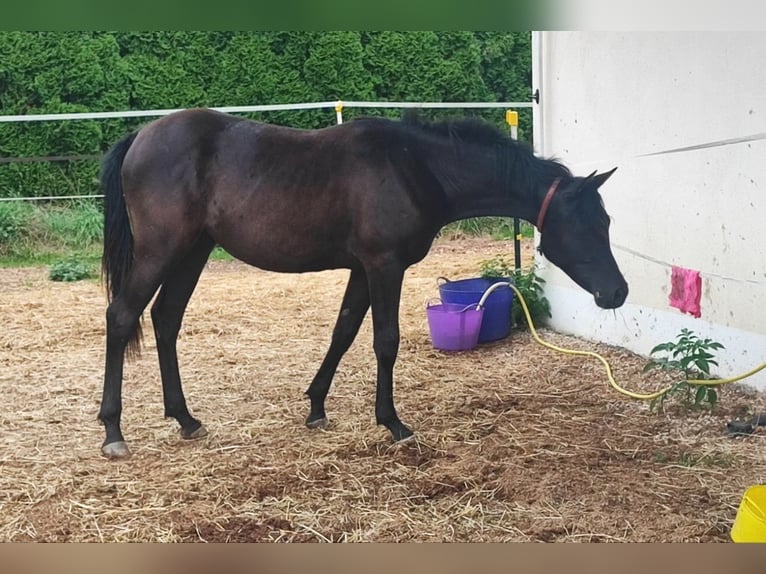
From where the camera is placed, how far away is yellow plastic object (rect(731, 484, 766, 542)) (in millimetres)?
2021

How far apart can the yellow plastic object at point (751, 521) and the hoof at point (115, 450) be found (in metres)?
2.06

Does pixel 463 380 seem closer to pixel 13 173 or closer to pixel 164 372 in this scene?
pixel 164 372

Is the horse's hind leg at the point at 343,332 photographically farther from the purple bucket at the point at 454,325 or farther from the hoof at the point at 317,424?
the purple bucket at the point at 454,325

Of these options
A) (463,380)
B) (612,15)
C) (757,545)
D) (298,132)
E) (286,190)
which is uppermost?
(612,15)

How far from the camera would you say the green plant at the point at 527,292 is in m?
4.39

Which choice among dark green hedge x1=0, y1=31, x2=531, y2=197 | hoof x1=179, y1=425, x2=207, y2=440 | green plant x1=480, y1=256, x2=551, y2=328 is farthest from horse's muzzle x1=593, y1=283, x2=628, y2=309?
hoof x1=179, y1=425, x2=207, y2=440

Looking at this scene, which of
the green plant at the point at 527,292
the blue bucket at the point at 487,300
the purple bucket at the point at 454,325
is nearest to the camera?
the purple bucket at the point at 454,325

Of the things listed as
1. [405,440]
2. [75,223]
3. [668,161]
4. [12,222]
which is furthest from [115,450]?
[668,161]

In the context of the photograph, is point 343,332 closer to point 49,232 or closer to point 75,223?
point 75,223

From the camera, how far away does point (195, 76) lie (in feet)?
10.7

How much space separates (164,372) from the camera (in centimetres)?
298

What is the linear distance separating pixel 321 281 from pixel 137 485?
10.2ft

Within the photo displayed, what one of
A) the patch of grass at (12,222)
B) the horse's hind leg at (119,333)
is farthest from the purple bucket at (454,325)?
the patch of grass at (12,222)

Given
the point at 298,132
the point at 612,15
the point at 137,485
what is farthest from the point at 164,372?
the point at 612,15
